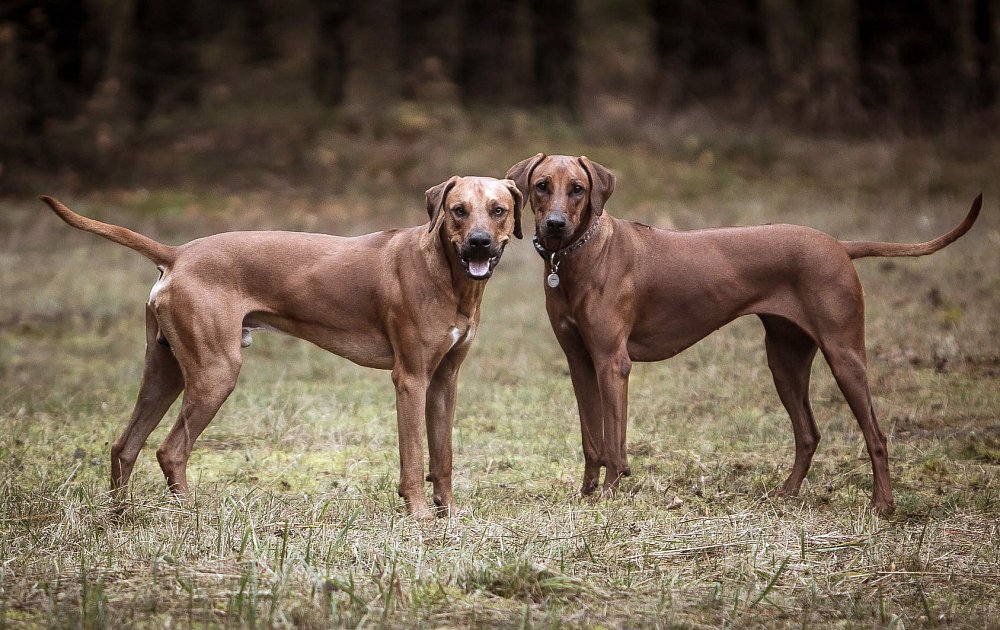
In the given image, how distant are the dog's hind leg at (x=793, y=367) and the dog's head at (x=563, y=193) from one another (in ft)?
3.87

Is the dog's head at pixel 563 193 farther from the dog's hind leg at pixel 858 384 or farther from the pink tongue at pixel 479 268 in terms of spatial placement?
the dog's hind leg at pixel 858 384

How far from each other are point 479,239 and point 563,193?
2.80 ft

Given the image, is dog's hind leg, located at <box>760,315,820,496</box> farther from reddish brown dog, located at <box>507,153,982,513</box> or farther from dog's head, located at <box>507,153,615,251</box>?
dog's head, located at <box>507,153,615,251</box>

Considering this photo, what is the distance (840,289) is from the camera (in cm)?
578

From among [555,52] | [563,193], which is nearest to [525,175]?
[563,193]

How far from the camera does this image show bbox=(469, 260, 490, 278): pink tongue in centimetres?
512

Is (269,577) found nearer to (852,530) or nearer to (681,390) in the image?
(852,530)

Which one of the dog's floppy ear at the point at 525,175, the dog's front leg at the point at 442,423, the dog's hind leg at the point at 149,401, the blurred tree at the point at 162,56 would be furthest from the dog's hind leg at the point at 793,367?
the blurred tree at the point at 162,56

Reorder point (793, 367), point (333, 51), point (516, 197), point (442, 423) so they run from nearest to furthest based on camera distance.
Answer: point (516, 197)
point (442, 423)
point (793, 367)
point (333, 51)

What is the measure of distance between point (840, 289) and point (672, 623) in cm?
265

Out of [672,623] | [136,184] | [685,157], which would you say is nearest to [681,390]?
[672,623]

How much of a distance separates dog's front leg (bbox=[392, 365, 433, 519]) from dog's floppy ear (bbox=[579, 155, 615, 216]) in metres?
1.32

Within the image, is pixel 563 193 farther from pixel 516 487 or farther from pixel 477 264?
pixel 516 487

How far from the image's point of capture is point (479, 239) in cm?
508
